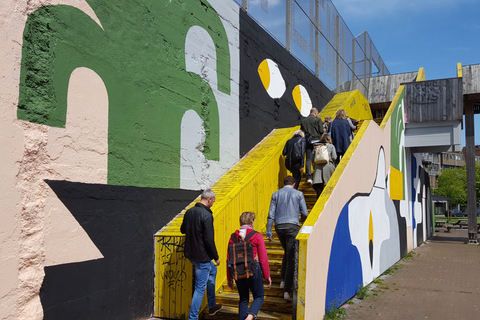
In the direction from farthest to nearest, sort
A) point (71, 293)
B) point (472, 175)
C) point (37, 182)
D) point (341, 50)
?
point (472, 175)
point (341, 50)
point (71, 293)
point (37, 182)

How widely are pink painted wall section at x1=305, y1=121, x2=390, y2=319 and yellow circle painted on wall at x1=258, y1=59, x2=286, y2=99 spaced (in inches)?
97.5

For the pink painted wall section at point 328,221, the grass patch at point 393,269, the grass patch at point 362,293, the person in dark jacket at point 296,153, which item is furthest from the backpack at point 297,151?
Result: the grass patch at point 393,269

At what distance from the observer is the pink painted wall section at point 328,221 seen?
5.28 metres

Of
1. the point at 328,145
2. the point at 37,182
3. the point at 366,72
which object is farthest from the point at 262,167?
the point at 366,72

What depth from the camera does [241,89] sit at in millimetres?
8750

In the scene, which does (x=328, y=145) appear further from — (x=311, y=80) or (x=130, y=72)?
(x=311, y=80)

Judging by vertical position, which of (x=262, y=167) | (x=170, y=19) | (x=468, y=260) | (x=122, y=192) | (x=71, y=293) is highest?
(x=170, y=19)

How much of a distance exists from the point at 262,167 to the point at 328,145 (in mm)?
1232

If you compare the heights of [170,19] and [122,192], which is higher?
[170,19]

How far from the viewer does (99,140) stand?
5.19 m

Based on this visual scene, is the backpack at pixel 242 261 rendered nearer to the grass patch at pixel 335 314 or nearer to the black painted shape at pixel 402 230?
the grass patch at pixel 335 314

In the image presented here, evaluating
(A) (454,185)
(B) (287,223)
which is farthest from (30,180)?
(A) (454,185)

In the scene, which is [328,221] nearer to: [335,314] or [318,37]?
[335,314]

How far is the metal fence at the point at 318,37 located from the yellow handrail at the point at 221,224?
12.2 feet
